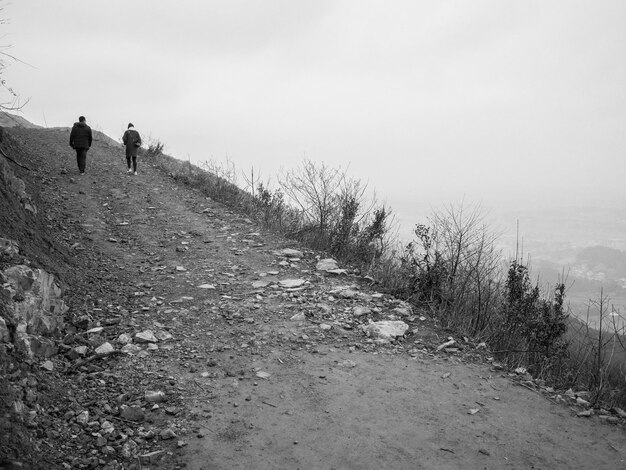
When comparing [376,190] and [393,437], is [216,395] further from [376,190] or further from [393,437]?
[376,190]

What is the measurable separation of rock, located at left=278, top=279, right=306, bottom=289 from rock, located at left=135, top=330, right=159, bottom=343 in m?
2.09

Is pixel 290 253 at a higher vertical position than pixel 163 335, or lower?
higher

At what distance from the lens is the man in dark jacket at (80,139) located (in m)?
10.1

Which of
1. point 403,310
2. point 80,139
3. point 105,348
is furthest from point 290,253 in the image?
point 80,139

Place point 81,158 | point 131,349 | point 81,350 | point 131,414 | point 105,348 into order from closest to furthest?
point 131,414 < point 81,350 < point 105,348 < point 131,349 < point 81,158

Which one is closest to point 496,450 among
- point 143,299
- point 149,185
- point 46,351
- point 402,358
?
point 402,358

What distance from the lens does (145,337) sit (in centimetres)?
387

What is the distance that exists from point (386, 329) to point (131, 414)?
2821mm

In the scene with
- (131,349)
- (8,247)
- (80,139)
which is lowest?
(131,349)

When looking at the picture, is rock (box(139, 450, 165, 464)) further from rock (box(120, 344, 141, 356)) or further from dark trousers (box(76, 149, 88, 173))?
dark trousers (box(76, 149, 88, 173))

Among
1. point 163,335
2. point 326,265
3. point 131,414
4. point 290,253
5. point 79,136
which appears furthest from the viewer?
point 79,136

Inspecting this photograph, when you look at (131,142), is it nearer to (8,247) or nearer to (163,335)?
(8,247)

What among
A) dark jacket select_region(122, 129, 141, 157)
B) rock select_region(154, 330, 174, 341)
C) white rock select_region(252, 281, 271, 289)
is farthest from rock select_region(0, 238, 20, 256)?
dark jacket select_region(122, 129, 141, 157)

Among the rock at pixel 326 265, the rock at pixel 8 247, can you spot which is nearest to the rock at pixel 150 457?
the rock at pixel 8 247
